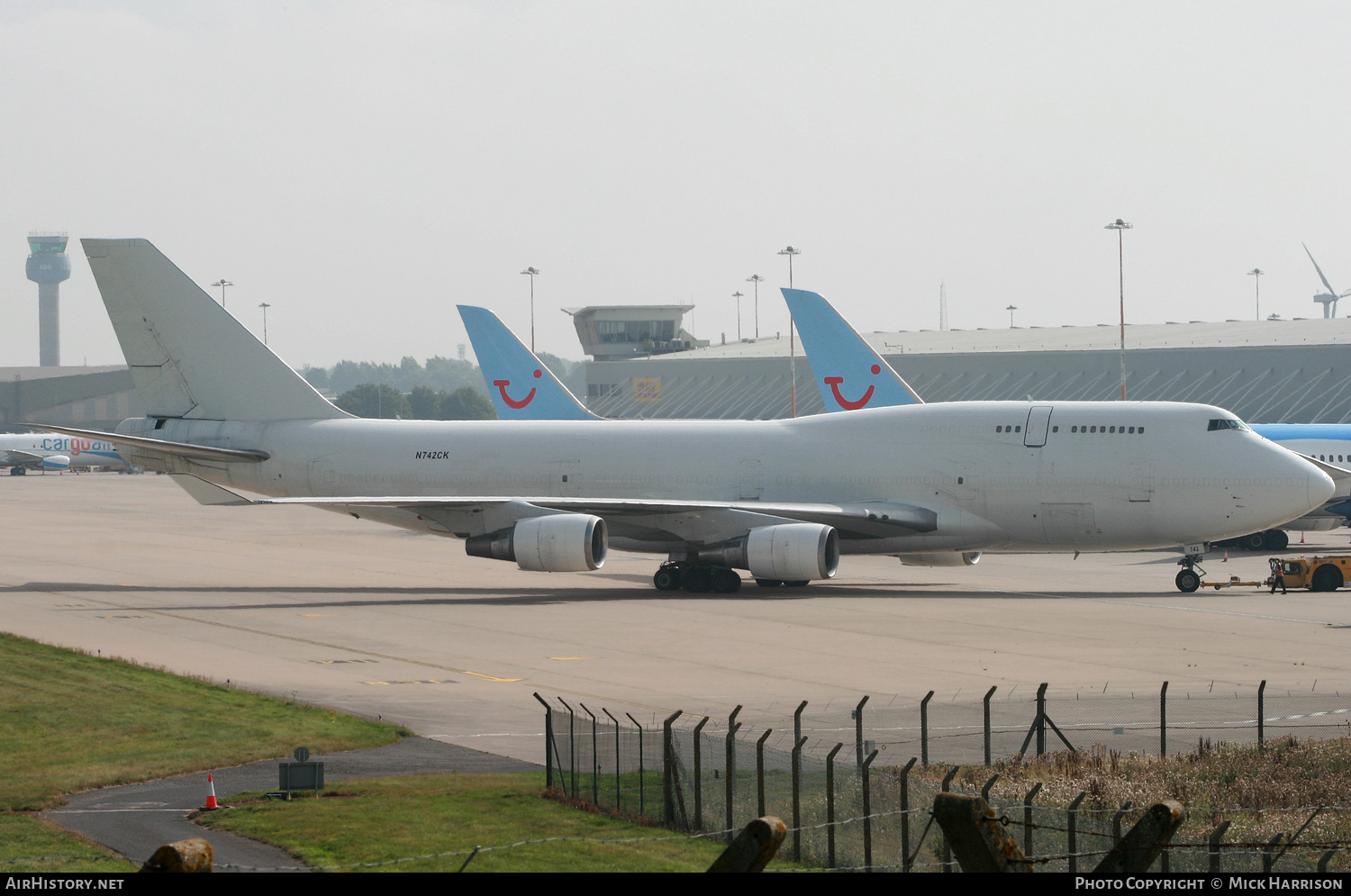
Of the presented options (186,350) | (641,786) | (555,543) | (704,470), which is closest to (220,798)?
(641,786)

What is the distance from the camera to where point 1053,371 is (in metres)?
115

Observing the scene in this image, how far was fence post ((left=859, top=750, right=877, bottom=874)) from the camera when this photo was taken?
15258mm

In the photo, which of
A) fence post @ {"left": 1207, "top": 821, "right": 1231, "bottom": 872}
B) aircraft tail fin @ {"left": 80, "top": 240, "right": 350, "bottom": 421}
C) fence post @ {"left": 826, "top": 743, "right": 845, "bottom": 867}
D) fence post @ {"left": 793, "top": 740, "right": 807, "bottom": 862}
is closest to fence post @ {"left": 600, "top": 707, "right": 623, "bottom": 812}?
fence post @ {"left": 793, "top": 740, "right": 807, "bottom": 862}

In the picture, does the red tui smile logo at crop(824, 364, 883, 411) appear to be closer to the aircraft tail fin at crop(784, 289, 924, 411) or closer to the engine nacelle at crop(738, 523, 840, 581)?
the aircraft tail fin at crop(784, 289, 924, 411)

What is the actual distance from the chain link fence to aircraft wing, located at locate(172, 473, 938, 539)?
53.8 feet

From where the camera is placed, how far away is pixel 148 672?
29.0m

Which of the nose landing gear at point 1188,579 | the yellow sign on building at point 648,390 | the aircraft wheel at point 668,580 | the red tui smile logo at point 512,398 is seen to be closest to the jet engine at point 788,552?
the aircraft wheel at point 668,580

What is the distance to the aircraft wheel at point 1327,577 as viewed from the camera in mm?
44031

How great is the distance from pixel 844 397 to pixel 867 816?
52.2 meters

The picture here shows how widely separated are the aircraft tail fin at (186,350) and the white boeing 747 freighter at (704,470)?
0.19 feet

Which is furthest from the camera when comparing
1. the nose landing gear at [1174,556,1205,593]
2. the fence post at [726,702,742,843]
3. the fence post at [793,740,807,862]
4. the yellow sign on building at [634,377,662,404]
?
the yellow sign on building at [634,377,662,404]

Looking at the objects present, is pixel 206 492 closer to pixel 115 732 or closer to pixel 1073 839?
pixel 115 732
